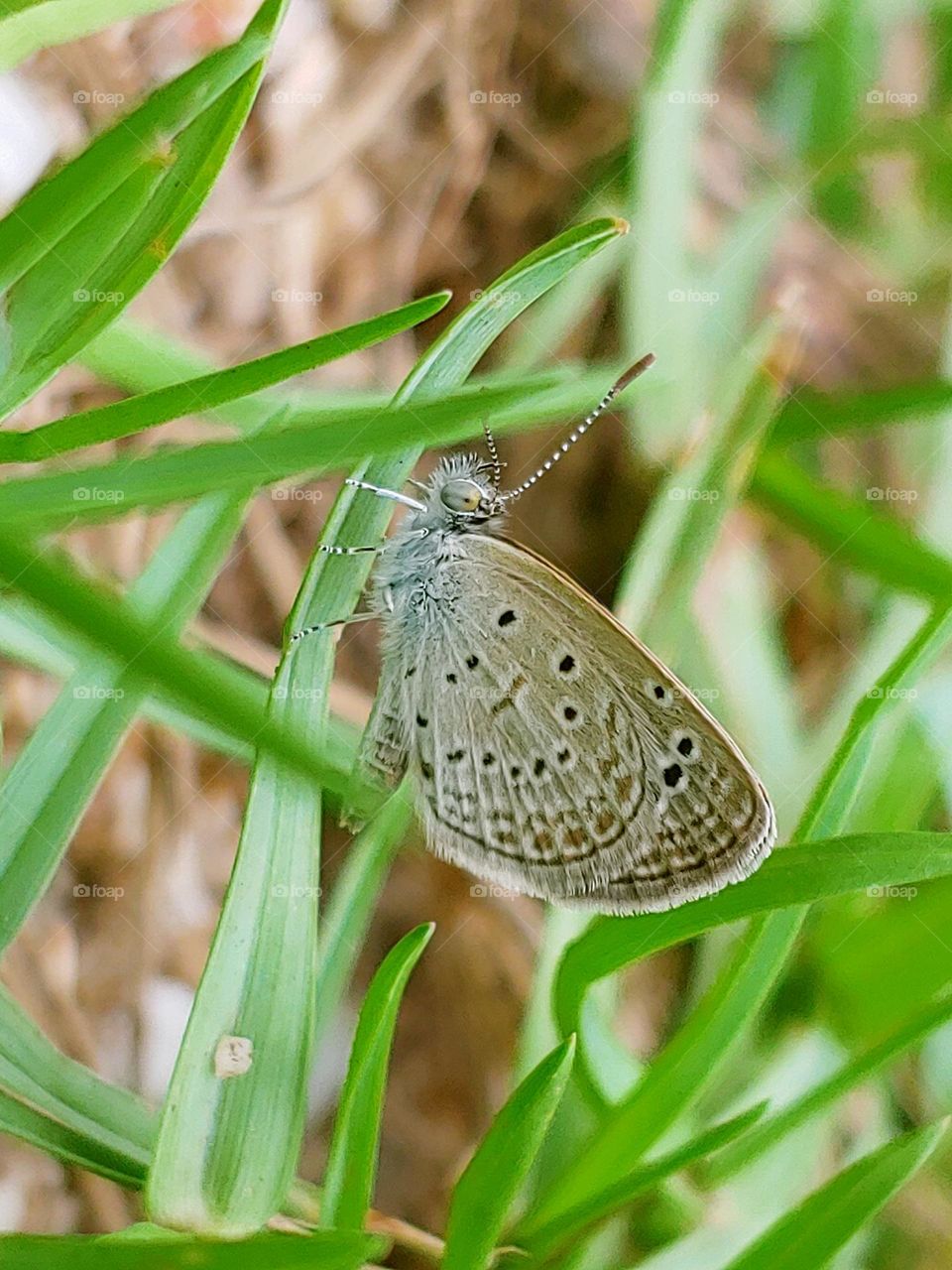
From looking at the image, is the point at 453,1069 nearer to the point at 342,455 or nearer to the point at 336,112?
the point at 342,455

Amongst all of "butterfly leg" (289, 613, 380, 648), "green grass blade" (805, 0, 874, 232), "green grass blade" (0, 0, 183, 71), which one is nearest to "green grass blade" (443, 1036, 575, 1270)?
"butterfly leg" (289, 613, 380, 648)

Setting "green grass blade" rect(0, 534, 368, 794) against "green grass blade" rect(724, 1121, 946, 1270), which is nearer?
"green grass blade" rect(0, 534, 368, 794)

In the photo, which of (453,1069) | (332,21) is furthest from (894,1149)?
(332,21)

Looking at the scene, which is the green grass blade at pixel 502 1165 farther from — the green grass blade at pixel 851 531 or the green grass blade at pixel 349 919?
the green grass blade at pixel 851 531

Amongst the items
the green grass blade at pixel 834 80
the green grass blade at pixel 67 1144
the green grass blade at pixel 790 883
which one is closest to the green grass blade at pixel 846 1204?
the green grass blade at pixel 790 883

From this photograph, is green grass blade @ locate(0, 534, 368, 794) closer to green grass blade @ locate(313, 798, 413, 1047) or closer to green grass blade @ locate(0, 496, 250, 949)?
green grass blade @ locate(0, 496, 250, 949)

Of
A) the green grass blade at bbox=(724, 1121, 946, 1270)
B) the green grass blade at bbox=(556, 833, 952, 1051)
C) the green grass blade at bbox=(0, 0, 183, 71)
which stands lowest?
the green grass blade at bbox=(724, 1121, 946, 1270)

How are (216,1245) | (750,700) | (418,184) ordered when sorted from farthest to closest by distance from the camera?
(418,184) → (750,700) → (216,1245)
